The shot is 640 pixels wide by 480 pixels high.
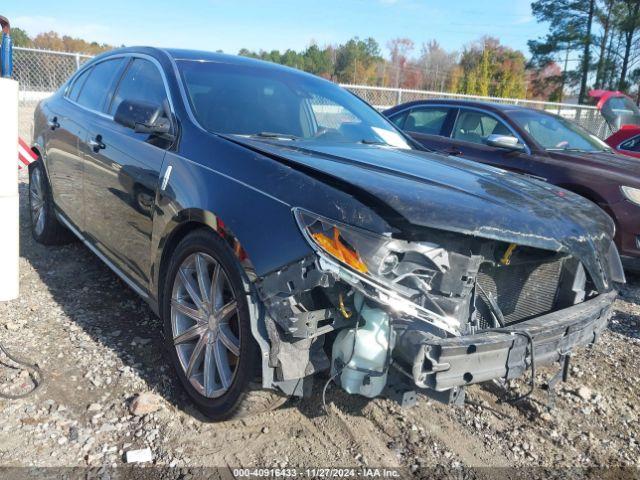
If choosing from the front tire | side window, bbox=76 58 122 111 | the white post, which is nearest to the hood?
the front tire

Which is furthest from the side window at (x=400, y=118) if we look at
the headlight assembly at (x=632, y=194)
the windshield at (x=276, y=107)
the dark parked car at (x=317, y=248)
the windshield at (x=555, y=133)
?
the dark parked car at (x=317, y=248)

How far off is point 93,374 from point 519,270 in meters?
2.31

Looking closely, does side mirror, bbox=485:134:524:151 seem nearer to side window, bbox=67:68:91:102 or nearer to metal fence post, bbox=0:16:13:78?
side window, bbox=67:68:91:102

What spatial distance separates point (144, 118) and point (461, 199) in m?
1.72

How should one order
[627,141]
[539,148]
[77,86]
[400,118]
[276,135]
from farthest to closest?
1. [627,141]
2. [400,118]
3. [539,148]
4. [77,86]
5. [276,135]

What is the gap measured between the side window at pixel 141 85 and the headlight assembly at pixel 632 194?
4.33 m

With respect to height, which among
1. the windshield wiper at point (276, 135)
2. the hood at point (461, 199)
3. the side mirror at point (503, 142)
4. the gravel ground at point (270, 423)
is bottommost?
the gravel ground at point (270, 423)

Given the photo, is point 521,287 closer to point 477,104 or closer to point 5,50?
point 5,50

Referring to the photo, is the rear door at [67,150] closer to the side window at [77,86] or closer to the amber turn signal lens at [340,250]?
the side window at [77,86]

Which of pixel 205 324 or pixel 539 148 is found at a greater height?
pixel 539 148

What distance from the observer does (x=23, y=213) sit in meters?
6.51

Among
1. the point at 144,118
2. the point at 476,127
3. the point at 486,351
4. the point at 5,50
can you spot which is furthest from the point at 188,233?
the point at 476,127

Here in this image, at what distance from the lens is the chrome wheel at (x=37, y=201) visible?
514 centimetres

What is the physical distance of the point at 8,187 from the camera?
3.30 m
